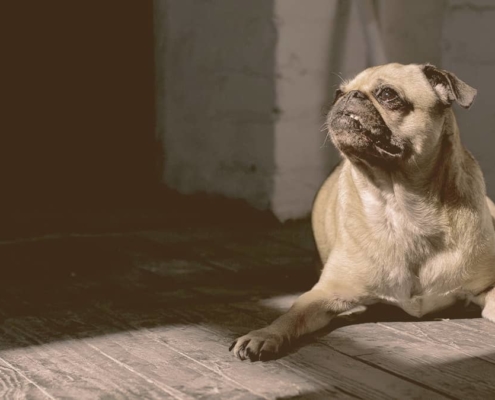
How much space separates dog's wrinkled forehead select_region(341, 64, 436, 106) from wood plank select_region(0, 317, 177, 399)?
1.20m

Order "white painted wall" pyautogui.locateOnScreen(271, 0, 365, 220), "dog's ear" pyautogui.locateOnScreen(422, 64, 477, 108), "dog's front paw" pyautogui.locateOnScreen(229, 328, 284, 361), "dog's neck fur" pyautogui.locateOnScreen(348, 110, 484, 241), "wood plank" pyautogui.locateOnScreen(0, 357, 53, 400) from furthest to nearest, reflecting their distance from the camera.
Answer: "white painted wall" pyautogui.locateOnScreen(271, 0, 365, 220), "dog's neck fur" pyautogui.locateOnScreen(348, 110, 484, 241), "dog's ear" pyautogui.locateOnScreen(422, 64, 477, 108), "dog's front paw" pyautogui.locateOnScreen(229, 328, 284, 361), "wood plank" pyautogui.locateOnScreen(0, 357, 53, 400)

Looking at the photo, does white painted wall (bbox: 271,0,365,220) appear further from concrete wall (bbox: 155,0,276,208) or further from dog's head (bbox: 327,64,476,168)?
dog's head (bbox: 327,64,476,168)

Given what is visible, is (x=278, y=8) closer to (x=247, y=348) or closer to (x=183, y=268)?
(x=183, y=268)

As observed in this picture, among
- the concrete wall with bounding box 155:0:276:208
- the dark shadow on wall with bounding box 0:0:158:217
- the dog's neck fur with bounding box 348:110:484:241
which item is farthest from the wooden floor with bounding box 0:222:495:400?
the dark shadow on wall with bounding box 0:0:158:217

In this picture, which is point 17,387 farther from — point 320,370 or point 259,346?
point 320,370

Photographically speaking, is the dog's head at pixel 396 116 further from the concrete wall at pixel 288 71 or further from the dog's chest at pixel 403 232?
the concrete wall at pixel 288 71

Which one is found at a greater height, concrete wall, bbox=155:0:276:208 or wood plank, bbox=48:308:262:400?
concrete wall, bbox=155:0:276:208

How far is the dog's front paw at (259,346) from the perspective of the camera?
2.79m

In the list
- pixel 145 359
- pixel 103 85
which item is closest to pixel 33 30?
pixel 103 85

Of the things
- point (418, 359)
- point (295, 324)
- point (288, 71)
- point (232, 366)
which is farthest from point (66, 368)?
point (288, 71)

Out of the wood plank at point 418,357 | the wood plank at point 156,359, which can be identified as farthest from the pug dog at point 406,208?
the wood plank at point 156,359

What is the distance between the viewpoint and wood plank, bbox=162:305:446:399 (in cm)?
254

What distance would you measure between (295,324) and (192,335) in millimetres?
333

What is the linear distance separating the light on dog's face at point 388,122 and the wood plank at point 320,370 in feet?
2.09
